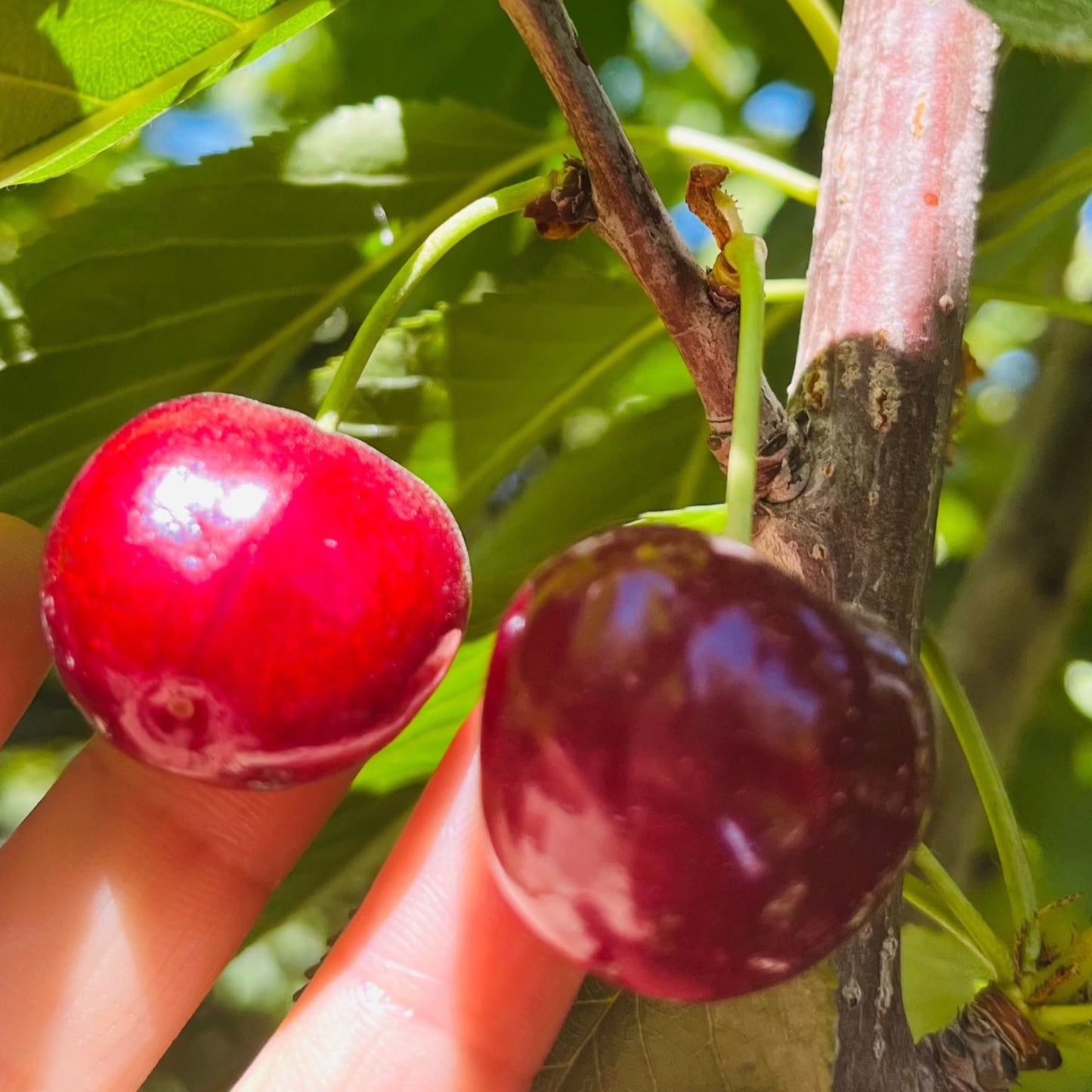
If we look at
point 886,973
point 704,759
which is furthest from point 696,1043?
point 704,759

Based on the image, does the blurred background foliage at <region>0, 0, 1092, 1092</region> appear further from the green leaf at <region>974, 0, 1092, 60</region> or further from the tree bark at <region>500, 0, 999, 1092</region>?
the green leaf at <region>974, 0, 1092, 60</region>

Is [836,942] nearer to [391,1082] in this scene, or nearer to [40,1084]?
[391,1082]

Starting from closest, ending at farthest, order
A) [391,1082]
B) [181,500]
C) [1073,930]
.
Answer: [181,500] → [1073,930] → [391,1082]

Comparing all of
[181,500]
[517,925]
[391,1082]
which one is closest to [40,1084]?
[391,1082]

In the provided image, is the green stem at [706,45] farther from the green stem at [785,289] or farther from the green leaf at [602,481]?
the green stem at [785,289]

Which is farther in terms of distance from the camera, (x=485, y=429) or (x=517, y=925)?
(x=485, y=429)

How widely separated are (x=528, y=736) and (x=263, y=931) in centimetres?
92

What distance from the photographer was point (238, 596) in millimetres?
639

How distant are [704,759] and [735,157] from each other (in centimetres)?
63

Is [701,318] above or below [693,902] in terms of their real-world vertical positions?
above

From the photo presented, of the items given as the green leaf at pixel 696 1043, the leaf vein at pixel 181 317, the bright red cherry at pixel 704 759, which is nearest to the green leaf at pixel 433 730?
the green leaf at pixel 696 1043

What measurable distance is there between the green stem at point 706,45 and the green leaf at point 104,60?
79 cm

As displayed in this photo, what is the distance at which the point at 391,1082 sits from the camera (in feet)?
3.45

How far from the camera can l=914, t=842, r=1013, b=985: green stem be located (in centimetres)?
82
